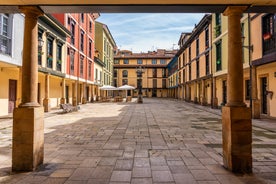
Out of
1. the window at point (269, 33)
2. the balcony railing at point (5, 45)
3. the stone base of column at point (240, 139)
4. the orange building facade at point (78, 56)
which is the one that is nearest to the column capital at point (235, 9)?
the stone base of column at point (240, 139)

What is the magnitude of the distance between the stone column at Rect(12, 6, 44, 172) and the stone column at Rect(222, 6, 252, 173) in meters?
3.76

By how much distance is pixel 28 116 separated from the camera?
388cm

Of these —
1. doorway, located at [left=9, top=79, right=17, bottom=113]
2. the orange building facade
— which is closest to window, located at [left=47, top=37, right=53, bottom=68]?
doorway, located at [left=9, top=79, right=17, bottom=113]

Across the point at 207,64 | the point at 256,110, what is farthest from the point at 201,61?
the point at 256,110

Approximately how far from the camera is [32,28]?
4090 mm

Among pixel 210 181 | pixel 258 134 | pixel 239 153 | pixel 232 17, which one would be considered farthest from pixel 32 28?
pixel 258 134

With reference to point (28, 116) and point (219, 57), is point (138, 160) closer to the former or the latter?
point (28, 116)

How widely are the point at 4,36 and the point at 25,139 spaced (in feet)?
28.5

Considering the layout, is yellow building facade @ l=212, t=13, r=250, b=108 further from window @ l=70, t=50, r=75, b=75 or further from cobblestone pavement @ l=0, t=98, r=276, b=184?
window @ l=70, t=50, r=75, b=75

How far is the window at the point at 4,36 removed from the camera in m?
10.2

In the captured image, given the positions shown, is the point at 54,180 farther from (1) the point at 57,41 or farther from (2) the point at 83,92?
(2) the point at 83,92

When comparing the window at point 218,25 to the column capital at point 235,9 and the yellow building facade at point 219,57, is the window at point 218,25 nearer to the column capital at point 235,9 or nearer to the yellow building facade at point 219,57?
the yellow building facade at point 219,57

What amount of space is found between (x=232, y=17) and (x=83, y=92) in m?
23.3

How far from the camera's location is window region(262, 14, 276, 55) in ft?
34.4
